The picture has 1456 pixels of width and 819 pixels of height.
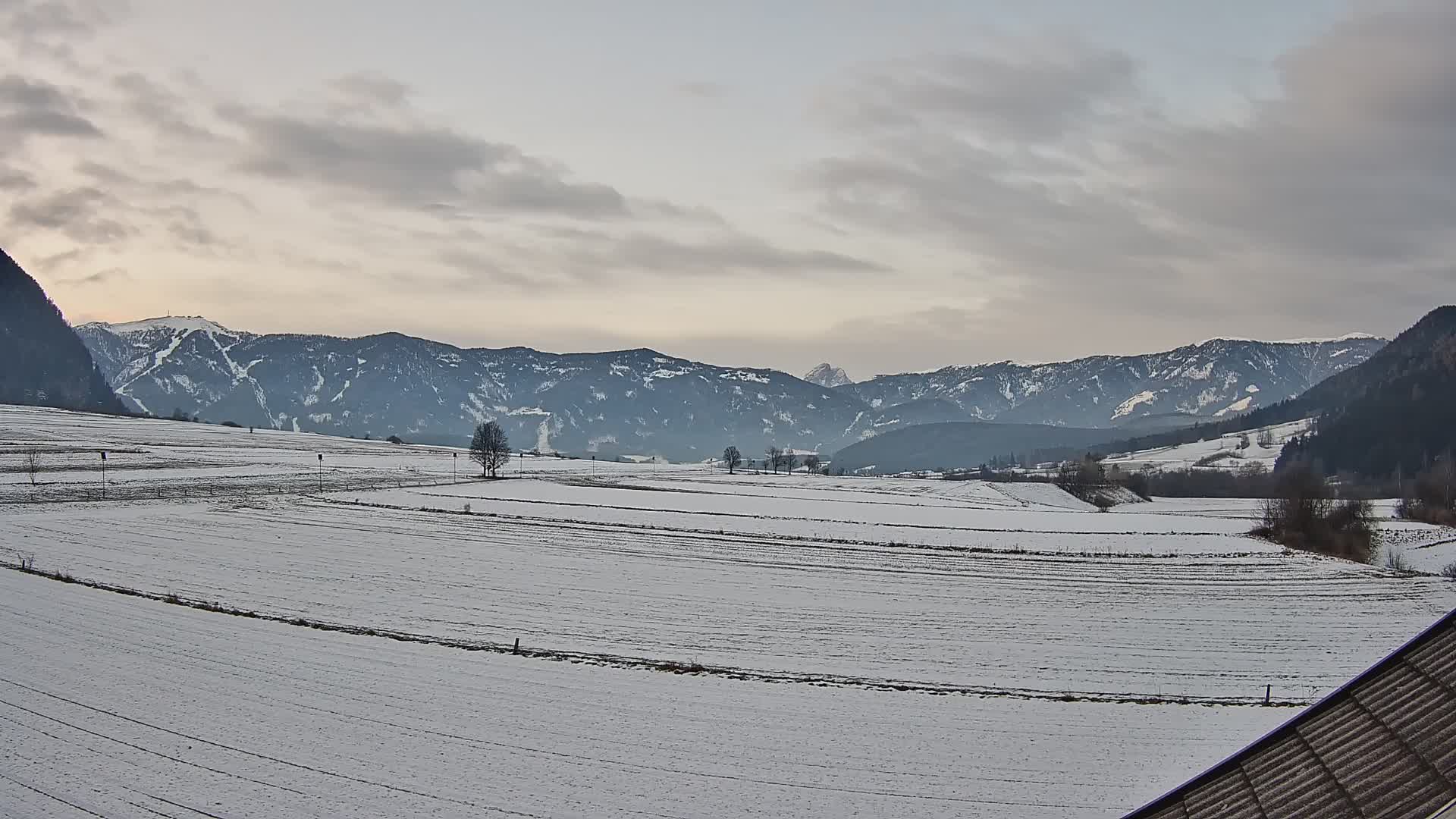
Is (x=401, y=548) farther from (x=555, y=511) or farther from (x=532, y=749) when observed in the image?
(x=532, y=749)

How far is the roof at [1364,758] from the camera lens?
7469 mm

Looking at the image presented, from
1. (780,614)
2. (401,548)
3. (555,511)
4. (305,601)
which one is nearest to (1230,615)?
(780,614)

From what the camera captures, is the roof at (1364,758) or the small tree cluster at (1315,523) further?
the small tree cluster at (1315,523)

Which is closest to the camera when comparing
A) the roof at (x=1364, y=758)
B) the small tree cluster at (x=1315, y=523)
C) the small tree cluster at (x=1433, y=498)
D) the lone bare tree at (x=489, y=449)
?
the roof at (x=1364, y=758)

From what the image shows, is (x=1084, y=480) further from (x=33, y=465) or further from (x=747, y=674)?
(x=33, y=465)

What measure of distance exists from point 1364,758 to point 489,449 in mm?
122100

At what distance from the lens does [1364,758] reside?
8133 millimetres

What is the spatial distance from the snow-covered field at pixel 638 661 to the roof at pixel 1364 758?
334 inches

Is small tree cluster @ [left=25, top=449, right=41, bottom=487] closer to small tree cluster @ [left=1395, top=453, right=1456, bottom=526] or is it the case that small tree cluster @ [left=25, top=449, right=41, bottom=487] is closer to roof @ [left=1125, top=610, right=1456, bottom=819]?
roof @ [left=1125, top=610, right=1456, bottom=819]

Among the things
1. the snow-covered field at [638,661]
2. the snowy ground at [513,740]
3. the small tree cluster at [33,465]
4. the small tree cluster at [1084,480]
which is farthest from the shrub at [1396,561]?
the small tree cluster at [33,465]

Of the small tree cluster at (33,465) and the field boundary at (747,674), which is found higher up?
the small tree cluster at (33,465)

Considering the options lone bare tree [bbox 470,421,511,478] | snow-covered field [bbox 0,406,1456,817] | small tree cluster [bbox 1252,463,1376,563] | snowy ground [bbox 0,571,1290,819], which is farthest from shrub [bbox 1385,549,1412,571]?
lone bare tree [bbox 470,421,511,478]

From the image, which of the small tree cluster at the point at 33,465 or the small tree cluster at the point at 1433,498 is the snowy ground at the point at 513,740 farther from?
the small tree cluster at the point at 1433,498

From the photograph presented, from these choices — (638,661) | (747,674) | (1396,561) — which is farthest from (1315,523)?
(638,661)
